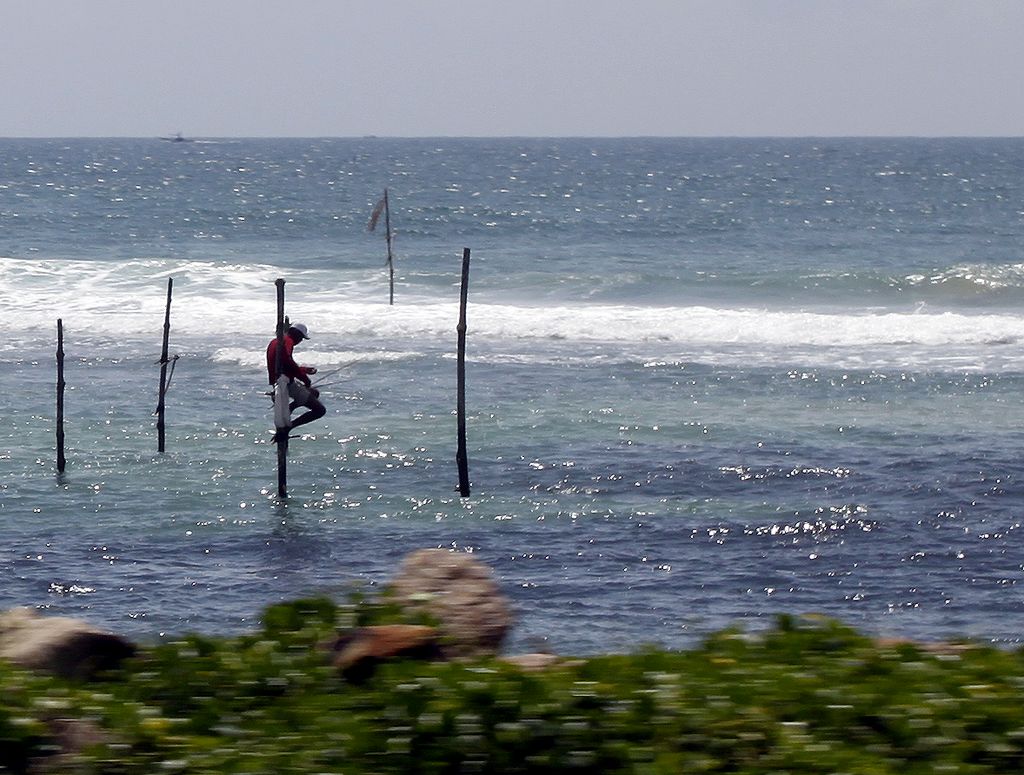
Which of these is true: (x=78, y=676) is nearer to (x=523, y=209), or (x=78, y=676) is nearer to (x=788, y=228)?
(x=788, y=228)

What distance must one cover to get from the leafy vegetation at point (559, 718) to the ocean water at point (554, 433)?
1.69 meters

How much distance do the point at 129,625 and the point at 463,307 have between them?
591 centimetres

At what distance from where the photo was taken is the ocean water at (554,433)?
43.3 ft

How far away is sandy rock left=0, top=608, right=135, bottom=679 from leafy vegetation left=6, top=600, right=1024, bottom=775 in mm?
378

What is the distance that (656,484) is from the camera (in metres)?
17.1

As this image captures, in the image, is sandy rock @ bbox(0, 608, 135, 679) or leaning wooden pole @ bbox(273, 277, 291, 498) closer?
sandy rock @ bbox(0, 608, 135, 679)

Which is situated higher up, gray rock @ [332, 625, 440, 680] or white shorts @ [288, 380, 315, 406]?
white shorts @ [288, 380, 315, 406]

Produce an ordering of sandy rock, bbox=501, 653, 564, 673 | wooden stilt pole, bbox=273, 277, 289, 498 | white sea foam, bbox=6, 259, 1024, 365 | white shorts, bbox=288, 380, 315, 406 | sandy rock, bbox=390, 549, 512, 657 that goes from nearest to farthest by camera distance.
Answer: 1. sandy rock, bbox=501, 653, 564, 673
2. sandy rock, bbox=390, 549, 512, 657
3. wooden stilt pole, bbox=273, 277, 289, 498
4. white shorts, bbox=288, 380, 315, 406
5. white sea foam, bbox=6, 259, 1024, 365

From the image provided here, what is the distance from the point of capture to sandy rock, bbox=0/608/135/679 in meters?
5.23

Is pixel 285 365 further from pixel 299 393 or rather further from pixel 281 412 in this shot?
pixel 281 412

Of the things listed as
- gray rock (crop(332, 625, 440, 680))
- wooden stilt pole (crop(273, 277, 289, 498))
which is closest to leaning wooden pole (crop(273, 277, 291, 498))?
wooden stilt pole (crop(273, 277, 289, 498))

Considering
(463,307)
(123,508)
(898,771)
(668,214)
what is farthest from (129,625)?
(668,214)

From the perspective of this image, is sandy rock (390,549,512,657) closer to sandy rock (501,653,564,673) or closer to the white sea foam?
sandy rock (501,653,564,673)

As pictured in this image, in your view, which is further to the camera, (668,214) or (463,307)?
(668,214)
